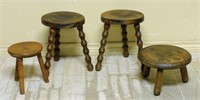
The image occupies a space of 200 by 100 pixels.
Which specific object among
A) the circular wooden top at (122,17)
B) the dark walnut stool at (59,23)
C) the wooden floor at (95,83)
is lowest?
the wooden floor at (95,83)

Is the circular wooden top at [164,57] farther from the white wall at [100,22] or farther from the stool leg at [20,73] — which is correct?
the stool leg at [20,73]

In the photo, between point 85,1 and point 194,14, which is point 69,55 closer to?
point 85,1

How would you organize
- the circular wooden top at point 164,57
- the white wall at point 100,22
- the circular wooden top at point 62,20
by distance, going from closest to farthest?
1. the circular wooden top at point 164,57
2. the circular wooden top at point 62,20
3. the white wall at point 100,22

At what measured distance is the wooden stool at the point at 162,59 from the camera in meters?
2.01

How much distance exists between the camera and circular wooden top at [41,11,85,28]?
218 cm

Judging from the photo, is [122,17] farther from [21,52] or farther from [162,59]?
[21,52]

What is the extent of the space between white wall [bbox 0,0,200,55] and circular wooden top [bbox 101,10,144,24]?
0.22 metres

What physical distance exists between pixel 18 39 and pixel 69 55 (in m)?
0.47

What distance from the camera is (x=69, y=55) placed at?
2.75 meters

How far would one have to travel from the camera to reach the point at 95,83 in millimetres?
2270

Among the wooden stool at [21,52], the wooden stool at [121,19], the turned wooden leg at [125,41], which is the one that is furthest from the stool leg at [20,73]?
the turned wooden leg at [125,41]

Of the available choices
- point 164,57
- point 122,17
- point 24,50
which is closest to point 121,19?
point 122,17

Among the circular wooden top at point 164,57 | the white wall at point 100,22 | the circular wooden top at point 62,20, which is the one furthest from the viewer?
the white wall at point 100,22

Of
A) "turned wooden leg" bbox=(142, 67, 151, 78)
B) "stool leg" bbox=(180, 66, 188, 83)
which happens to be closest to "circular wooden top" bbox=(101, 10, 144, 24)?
"turned wooden leg" bbox=(142, 67, 151, 78)
